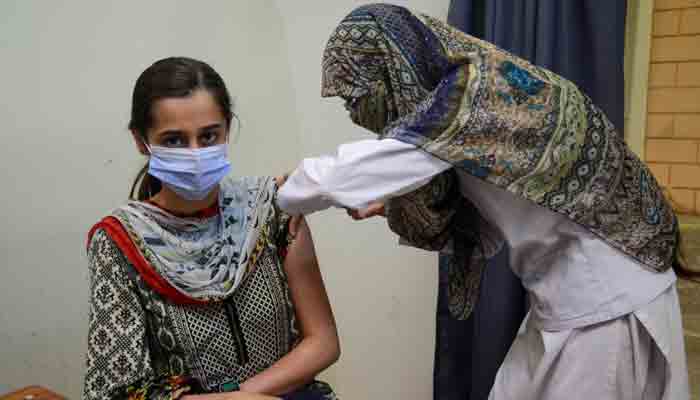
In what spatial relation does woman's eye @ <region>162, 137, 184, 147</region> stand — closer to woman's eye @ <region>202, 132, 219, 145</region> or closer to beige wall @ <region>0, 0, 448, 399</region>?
woman's eye @ <region>202, 132, 219, 145</region>

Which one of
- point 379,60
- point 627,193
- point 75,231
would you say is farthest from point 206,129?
point 627,193

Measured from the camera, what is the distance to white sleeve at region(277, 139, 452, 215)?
3.45ft

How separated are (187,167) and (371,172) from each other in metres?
0.47

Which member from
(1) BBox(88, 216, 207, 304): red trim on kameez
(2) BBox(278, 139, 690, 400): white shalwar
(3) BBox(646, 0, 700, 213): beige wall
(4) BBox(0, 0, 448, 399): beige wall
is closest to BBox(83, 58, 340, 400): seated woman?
(1) BBox(88, 216, 207, 304): red trim on kameez

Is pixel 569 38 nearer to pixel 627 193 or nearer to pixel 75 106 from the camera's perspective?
pixel 627 193

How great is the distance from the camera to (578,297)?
1.17 m

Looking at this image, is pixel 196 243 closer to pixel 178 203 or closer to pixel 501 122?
pixel 178 203

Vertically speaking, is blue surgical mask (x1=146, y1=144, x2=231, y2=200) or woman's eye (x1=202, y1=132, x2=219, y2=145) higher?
woman's eye (x1=202, y1=132, x2=219, y2=145)

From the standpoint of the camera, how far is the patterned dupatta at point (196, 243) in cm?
130

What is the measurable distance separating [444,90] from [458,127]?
0.24 feet

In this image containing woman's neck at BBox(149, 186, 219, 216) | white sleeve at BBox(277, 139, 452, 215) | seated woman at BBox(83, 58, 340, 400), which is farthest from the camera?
woman's neck at BBox(149, 186, 219, 216)

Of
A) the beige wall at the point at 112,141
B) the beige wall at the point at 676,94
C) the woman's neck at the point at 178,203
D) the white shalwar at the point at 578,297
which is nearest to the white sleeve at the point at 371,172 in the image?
the white shalwar at the point at 578,297

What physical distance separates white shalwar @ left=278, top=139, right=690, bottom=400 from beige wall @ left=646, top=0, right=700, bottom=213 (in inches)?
53.7

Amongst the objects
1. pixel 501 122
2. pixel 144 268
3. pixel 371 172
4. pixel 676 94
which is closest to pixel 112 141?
pixel 144 268
